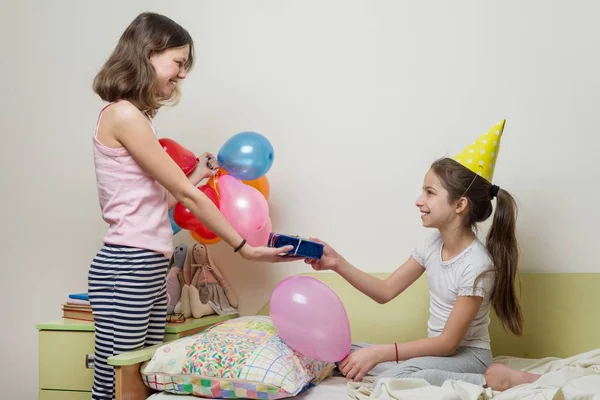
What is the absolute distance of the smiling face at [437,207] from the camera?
1855 mm

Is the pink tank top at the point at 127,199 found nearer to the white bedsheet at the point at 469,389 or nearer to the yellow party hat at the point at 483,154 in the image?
the white bedsheet at the point at 469,389

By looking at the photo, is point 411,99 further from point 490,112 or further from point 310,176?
point 310,176

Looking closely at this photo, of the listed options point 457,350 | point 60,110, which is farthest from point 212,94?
point 457,350

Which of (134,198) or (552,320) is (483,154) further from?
(134,198)

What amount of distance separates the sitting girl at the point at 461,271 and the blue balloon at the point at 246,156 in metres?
0.33

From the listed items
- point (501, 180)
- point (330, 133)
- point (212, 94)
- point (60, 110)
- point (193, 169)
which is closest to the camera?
point (193, 169)

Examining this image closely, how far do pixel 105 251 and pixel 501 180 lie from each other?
126cm

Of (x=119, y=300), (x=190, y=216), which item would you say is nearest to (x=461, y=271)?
(x=190, y=216)

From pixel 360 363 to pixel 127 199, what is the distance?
0.73 m

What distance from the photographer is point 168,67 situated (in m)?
1.74

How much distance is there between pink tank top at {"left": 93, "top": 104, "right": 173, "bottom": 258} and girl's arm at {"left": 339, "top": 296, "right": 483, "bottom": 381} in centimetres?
57

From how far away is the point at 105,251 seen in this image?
1.67 metres

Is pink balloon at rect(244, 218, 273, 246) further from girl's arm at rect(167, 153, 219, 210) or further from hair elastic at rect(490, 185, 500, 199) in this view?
hair elastic at rect(490, 185, 500, 199)

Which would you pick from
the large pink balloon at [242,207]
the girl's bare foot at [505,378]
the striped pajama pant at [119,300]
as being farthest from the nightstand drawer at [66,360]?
the girl's bare foot at [505,378]
